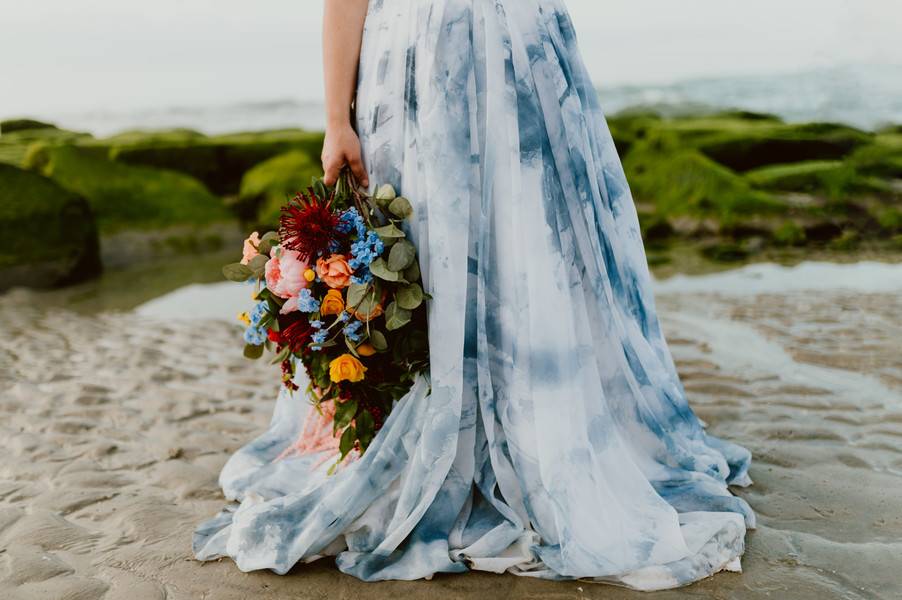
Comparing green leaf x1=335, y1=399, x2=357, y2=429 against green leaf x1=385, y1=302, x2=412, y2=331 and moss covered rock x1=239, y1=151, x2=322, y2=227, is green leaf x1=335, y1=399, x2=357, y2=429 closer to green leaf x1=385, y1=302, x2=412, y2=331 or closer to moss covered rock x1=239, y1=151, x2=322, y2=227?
green leaf x1=385, y1=302, x2=412, y2=331

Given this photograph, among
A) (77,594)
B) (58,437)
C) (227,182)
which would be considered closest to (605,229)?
(77,594)

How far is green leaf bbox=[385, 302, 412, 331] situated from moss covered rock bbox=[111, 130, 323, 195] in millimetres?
7629

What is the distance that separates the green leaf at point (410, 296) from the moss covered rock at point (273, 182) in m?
6.60

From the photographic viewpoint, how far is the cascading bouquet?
224cm

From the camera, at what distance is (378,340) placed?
2256mm

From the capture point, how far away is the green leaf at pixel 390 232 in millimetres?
2240

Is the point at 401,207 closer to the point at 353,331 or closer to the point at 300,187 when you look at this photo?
the point at 353,331

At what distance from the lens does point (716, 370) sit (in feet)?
12.7

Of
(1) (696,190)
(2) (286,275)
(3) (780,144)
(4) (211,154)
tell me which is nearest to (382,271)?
(2) (286,275)

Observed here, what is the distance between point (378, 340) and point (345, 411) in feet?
0.89

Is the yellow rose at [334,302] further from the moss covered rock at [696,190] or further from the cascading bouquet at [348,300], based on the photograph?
the moss covered rock at [696,190]

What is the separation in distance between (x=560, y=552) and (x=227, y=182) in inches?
324

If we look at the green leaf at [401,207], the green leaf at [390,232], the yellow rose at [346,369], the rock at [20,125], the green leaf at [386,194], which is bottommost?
the yellow rose at [346,369]

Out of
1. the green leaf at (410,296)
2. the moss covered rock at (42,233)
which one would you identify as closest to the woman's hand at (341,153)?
the green leaf at (410,296)
